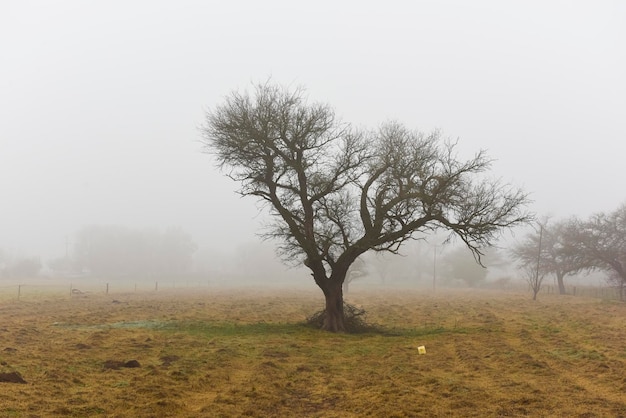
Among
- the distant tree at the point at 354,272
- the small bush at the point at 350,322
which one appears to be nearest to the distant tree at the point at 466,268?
the distant tree at the point at 354,272

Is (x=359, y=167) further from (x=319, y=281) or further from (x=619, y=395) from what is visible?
(x=619, y=395)

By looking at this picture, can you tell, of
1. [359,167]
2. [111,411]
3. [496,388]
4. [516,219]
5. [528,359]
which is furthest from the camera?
[359,167]

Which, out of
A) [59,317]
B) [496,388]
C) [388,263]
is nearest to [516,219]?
[496,388]

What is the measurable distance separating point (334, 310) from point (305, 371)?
9901 millimetres

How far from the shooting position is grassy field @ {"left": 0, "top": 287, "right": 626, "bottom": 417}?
10.1m

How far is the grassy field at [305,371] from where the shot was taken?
33.1 ft

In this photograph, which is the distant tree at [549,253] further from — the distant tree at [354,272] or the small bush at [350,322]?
the small bush at [350,322]

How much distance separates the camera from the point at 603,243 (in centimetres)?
5138

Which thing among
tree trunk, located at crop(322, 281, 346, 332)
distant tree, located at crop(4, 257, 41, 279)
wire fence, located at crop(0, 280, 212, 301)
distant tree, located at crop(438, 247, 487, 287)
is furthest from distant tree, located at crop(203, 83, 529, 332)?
distant tree, located at crop(4, 257, 41, 279)

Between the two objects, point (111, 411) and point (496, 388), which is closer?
point (111, 411)

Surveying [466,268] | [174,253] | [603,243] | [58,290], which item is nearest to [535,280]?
[603,243]

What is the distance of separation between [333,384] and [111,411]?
19.1 ft

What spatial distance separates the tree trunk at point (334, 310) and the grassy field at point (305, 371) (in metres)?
1.24

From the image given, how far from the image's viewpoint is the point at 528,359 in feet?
51.2
